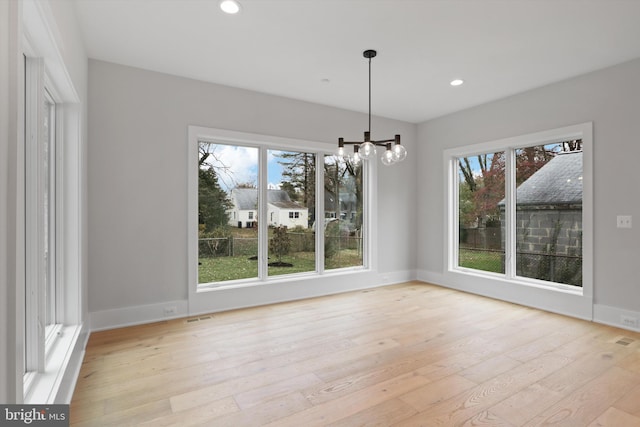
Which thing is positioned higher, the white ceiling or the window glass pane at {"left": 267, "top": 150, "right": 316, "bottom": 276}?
the white ceiling

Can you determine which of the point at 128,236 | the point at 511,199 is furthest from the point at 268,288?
the point at 511,199

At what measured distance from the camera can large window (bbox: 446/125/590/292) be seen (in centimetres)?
399

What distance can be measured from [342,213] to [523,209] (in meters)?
2.45

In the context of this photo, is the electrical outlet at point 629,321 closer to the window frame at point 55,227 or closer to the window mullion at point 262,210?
the window mullion at point 262,210

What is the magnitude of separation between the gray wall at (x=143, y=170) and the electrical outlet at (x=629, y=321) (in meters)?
4.49

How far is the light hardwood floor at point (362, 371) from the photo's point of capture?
6.53 ft

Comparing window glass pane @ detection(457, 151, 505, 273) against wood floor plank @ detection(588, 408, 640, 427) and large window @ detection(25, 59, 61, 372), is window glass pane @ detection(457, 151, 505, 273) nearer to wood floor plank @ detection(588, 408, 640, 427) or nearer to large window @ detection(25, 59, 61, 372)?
wood floor plank @ detection(588, 408, 640, 427)

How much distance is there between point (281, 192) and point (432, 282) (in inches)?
114

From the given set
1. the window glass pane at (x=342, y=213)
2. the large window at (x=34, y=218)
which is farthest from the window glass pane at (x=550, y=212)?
the large window at (x=34, y=218)

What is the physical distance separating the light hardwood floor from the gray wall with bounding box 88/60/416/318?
1.65 ft

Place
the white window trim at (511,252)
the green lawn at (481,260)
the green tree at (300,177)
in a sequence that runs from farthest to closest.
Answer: the green lawn at (481,260), the green tree at (300,177), the white window trim at (511,252)

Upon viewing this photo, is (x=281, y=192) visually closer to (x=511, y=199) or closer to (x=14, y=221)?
(x=511, y=199)

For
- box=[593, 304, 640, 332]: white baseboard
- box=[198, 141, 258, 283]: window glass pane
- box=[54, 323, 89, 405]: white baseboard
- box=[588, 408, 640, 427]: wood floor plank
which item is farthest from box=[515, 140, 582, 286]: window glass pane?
box=[54, 323, 89, 405]: white baseboard

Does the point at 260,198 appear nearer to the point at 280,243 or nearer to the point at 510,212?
the point at 280,243
